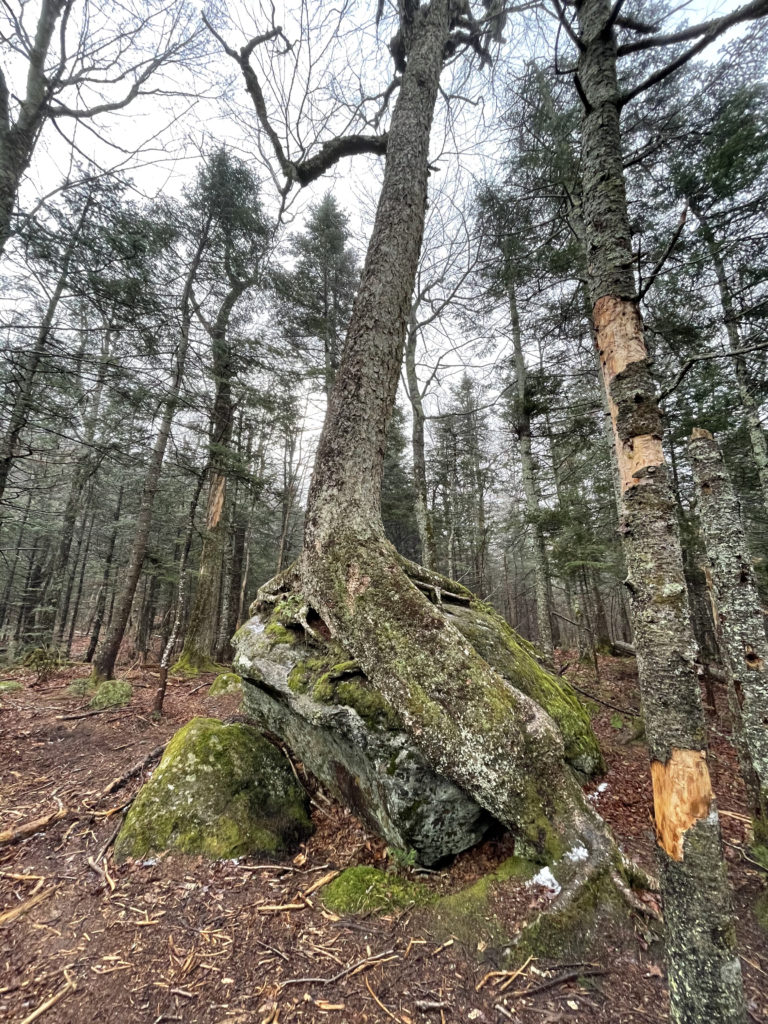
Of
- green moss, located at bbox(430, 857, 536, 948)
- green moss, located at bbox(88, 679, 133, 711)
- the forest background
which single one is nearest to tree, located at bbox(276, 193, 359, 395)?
the forest background

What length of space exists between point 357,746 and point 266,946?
117 cm

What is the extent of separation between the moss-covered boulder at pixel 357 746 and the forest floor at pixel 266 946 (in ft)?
0.79

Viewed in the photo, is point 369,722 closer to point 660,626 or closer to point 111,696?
point 660,626

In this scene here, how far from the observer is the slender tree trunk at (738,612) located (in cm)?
295

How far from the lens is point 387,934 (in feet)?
7.72

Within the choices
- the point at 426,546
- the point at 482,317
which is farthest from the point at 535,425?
the point at 426,546

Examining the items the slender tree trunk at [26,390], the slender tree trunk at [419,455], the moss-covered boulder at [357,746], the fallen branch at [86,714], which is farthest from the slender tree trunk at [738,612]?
the fallen branch at [86,714]

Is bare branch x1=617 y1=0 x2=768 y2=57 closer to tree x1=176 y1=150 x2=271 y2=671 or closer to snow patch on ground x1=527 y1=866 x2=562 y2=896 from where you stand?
snow patch on ground x1=527 y1=866 x2=562 y2=896

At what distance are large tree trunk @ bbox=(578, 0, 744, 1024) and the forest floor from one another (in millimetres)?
688

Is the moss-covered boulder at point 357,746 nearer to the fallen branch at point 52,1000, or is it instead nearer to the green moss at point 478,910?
the green moss at point 478,910

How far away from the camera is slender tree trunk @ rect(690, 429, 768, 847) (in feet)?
9.68

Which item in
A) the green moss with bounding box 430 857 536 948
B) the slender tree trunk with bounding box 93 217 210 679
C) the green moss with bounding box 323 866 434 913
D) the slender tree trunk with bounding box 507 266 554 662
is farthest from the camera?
the slender tree trunk with bounding box 507 266 554 662

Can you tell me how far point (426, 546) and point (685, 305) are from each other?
7.60 meters

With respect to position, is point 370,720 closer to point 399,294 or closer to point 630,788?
point 630,788
